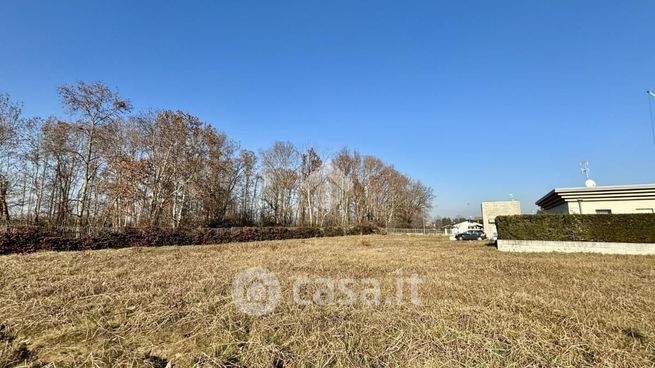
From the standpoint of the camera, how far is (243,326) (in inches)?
145

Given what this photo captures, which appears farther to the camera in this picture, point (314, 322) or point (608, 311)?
point (608, 311)

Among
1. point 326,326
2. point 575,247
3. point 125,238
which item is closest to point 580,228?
point 575,247

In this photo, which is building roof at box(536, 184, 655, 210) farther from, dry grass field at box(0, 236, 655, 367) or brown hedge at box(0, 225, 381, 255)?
brown hedge at box(0, 225, 381, 255)

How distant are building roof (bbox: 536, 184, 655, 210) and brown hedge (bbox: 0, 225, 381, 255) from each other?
19.8 metres

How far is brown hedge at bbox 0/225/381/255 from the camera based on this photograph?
12633 millimetres

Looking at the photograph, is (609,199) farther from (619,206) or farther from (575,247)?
(575,247)

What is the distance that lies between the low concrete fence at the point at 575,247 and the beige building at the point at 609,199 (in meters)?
3.41

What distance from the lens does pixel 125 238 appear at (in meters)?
16.5

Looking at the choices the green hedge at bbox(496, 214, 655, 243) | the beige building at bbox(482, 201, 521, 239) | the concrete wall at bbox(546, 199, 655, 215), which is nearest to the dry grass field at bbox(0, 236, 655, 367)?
the green hedge at bbox(496, 214, 655, 243)

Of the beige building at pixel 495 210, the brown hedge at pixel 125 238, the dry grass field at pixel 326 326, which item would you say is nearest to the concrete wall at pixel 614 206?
the dry grass field at pixel 326 326

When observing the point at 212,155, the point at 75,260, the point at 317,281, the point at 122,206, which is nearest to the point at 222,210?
the point at 212,155

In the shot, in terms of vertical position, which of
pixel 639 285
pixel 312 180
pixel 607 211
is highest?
pixel 312 180

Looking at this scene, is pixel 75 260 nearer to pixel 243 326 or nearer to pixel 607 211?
pixel 243 326

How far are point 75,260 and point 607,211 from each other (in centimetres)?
2110
